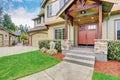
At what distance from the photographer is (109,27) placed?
855 centimetres

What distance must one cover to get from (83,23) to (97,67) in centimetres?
582

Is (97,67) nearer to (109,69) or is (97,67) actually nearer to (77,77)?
(109,69)

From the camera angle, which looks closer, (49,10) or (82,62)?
(82,62)

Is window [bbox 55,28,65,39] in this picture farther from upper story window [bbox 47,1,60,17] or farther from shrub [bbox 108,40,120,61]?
shrub [bbox 108,40,120,61]

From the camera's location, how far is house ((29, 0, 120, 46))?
23.5 ft


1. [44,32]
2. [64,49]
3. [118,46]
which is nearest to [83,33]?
[64,49]

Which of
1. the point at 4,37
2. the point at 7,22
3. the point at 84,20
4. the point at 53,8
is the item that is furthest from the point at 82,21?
the point at 7,22

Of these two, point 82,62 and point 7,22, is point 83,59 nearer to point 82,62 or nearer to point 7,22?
point 82,62

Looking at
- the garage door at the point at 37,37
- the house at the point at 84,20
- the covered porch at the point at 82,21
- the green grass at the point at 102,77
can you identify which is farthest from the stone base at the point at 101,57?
the garage door at the point at 37,37

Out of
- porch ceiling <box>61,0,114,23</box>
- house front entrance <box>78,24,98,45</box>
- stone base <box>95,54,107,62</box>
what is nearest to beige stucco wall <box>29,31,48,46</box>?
house front entrance <box>78,24,98,45</box>

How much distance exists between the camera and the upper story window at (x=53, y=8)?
1219cm


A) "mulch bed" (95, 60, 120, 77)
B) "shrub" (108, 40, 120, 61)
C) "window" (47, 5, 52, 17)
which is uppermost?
"window" (47, 5, 52, 17)

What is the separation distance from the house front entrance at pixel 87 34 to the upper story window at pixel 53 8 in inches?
159

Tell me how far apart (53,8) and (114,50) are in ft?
30.2
